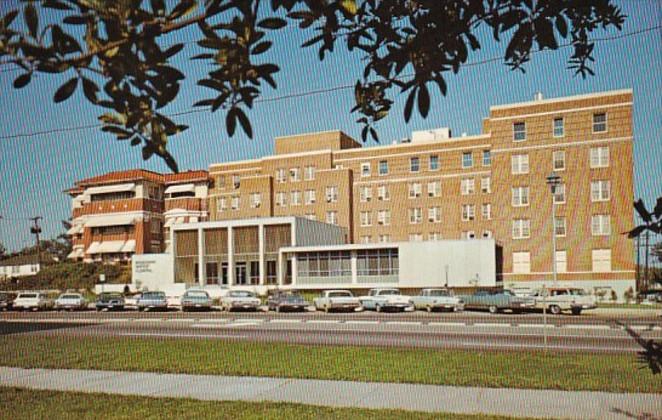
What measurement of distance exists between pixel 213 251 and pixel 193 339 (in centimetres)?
4087

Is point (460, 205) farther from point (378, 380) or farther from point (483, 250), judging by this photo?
point (378, 380)

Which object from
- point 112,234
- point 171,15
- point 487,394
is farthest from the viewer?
point 112,234

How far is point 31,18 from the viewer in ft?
8.12

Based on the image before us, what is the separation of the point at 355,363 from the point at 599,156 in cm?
3955

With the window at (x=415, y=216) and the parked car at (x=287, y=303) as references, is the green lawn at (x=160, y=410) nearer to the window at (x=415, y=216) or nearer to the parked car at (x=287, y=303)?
the parked car at (x=287, y=303)

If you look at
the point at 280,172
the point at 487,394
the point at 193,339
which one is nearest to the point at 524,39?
the point at 487,394

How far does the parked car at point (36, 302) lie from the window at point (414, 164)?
3535 cm

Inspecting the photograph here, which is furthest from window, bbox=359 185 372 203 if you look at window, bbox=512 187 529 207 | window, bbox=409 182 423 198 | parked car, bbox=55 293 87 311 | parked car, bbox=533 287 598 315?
parked car, bbox=533 287 598 315

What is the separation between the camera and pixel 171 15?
110 inches

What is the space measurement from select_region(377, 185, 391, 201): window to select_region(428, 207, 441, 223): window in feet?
15.0

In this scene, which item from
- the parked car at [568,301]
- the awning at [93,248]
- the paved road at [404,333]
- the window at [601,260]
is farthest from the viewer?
the awning at [93,248]

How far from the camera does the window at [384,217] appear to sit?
2434 inches

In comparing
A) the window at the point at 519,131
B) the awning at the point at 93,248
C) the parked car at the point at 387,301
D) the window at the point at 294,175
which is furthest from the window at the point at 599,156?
the awning at the point at 93,248

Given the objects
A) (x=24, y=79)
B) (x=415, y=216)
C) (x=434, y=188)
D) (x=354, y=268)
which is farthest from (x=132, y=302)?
(x=24, y=79)
